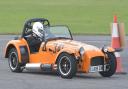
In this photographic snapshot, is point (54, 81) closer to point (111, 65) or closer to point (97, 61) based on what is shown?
point (97, 61)

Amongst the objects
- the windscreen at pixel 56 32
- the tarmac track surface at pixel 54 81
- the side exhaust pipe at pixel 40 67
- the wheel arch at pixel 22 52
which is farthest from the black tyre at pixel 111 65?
the wheel arch at pixel 22 52

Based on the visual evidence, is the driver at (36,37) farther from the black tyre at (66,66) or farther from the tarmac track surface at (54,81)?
the black tyre at (66,66)

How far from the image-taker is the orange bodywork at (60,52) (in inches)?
564

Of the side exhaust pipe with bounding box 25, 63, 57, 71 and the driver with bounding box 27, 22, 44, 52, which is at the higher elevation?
the driver with bounding box 27, 22, 44, 52

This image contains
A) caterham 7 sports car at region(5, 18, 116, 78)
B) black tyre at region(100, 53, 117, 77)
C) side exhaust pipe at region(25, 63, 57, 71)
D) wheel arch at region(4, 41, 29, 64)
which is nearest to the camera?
caterham 7 sports car at region(5, 18, 116, 78)

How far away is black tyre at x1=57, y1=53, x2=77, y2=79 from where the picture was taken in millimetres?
14211

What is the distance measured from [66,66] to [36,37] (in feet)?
5.93

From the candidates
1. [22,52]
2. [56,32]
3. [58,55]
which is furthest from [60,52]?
[22,52]

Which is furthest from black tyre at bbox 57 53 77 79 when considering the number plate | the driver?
the driver

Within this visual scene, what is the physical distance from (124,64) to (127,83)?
4.04 m

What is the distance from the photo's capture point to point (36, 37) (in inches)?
629

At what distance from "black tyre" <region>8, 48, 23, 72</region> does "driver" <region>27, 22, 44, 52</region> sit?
448 millimetres

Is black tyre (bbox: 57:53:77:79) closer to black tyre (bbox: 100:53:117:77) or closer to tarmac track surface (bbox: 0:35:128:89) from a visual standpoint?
tarmac track surface (bbox: 0:35:128:89)

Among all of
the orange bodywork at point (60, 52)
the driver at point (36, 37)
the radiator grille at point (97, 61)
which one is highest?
the driver at point (36, 37)
